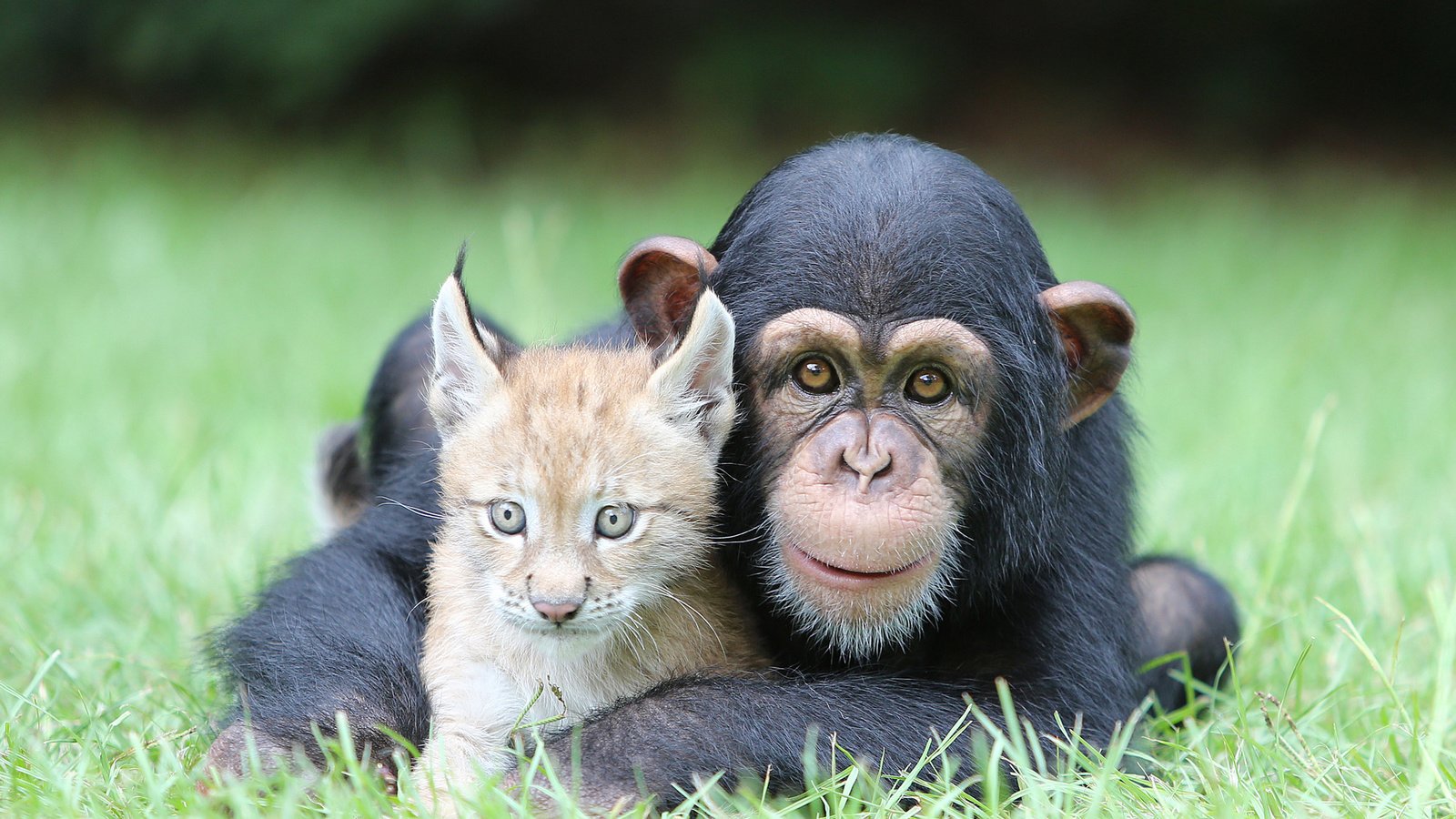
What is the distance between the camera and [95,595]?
4.61 meters

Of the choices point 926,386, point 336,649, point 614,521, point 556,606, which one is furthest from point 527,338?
point 556,606

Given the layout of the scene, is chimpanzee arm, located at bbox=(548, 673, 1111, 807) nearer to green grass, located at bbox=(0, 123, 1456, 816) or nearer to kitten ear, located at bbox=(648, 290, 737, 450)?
green grass, located at bbox=(0, 123, 1456, 816)

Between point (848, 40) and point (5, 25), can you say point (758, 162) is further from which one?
point (5, 25)

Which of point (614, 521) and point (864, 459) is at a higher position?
point (864, 459)

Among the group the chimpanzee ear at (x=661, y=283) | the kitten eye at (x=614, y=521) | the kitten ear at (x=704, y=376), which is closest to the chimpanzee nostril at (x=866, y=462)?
the kitten ear at (x=704, y=376)

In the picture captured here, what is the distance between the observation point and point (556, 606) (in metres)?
2.94

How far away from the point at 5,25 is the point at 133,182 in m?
2.39

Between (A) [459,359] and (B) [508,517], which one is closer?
(B) [508,517]

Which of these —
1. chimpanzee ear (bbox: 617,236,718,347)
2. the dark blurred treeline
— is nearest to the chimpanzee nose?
chimpanzee ear (bbox: 617,236,718,347)

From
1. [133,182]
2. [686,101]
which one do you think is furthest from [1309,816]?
[686,101]

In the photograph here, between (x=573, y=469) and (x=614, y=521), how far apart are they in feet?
0.50

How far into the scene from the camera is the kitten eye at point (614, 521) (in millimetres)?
3062

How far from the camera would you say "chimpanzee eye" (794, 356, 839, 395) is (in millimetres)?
3373

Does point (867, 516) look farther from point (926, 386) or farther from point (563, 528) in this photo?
point (563, 528)
